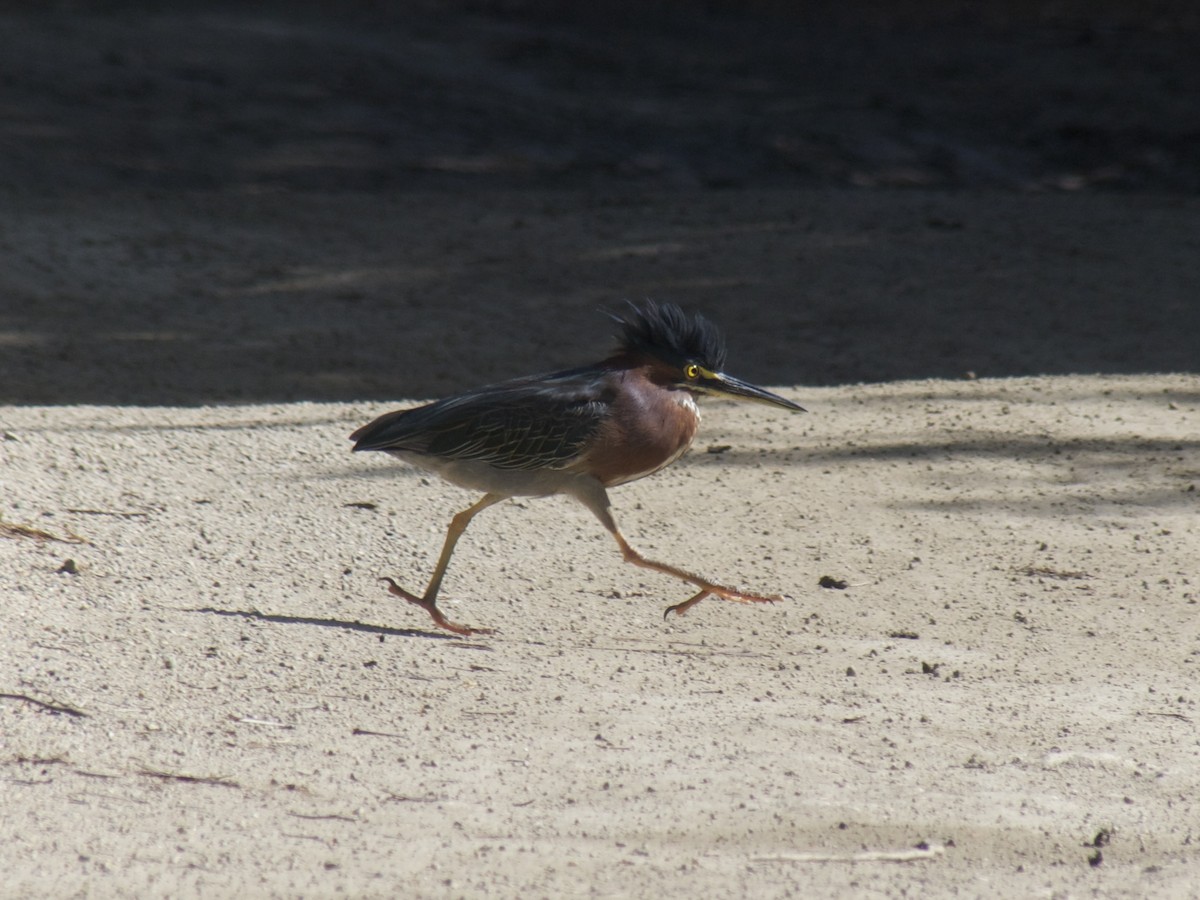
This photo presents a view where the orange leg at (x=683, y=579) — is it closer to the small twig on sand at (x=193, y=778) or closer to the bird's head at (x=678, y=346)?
the bird's head at (x=678, y=346)

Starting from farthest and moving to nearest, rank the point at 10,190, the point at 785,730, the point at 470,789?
1. the point at 10,190
2. the point at 785,730
3. the point at 470,789

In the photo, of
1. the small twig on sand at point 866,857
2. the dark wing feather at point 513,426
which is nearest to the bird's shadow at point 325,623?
the dark wing feather at point 513,426

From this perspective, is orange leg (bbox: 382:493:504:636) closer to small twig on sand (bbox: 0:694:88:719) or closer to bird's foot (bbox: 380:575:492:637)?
bird's foot (bbox: 380:575:492:637)

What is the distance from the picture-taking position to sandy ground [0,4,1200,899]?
10.0ft

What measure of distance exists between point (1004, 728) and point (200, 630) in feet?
6.90

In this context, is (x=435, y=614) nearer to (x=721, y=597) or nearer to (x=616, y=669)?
(x=616, y=669)

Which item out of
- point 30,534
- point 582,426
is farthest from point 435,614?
point 30,534

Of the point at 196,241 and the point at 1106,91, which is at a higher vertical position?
the point at 1106,91

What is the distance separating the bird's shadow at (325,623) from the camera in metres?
4.14

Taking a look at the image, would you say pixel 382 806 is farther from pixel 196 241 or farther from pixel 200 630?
pixel 196 241

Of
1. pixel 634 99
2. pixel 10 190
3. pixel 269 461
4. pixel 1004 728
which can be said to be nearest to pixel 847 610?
pixel 1004 728

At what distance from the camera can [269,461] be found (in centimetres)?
559

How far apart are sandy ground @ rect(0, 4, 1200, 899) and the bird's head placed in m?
0.74

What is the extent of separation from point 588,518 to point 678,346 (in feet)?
3.90
